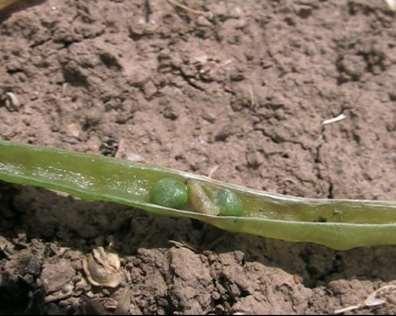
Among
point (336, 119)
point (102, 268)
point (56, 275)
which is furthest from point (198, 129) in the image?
point (56, 275)

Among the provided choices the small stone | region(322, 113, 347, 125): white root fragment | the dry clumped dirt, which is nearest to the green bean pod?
the dry clumped dirt

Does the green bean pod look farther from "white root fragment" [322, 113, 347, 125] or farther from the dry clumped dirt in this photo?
"white root fragment" [322, 113, 347, 125]

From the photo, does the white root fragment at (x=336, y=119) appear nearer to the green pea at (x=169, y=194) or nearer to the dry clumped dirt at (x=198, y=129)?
the dry clumped dirt at (x=198, y=129)

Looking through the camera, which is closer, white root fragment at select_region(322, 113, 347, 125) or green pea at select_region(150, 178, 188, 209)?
green pea at select_region(150, 178, 188, 209)

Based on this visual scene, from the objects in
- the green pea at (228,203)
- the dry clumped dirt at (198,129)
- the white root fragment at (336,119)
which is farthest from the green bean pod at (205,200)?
the white root fragment at (336,119)

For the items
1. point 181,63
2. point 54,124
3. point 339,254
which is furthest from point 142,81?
point 339,254

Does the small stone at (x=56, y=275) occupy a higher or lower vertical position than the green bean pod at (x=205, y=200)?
lower

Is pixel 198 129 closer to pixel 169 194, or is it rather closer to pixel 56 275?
pixel 169 194
